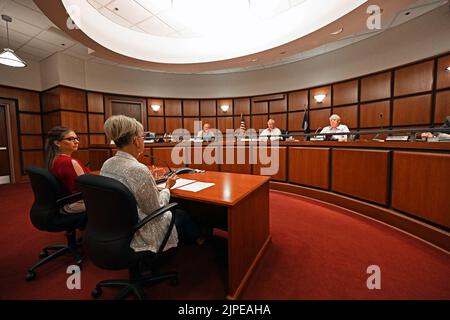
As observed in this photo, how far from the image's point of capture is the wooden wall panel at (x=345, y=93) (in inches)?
208

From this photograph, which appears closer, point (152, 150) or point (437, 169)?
point (437, 169)

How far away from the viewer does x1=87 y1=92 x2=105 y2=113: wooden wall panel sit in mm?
6036

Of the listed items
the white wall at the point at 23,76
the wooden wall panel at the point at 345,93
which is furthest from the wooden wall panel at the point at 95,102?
the wooden wall panel at the point at 345,93

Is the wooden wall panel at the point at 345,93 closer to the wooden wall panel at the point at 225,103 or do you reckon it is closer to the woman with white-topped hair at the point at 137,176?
the wooden wall panel at the point at 225,103

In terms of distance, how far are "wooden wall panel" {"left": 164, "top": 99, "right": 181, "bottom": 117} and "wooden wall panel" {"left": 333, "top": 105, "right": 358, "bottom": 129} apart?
207 inches

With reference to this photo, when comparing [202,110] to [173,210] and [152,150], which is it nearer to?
[152,150]

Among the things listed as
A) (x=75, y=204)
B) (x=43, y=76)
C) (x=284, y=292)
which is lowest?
(x=284, y=292)

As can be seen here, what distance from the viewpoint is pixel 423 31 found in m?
3.96

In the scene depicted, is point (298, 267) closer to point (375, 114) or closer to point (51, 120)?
point (375, 114)

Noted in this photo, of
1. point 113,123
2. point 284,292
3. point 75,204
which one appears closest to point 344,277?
point 284,292

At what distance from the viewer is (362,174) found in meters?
2.81

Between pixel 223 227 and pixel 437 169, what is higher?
pixel 437 169

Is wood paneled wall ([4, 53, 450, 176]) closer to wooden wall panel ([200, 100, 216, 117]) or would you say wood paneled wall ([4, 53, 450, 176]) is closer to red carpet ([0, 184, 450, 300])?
wooden wall panel ([200, 100, 216, 117])

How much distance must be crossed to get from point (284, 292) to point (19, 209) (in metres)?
4.43
